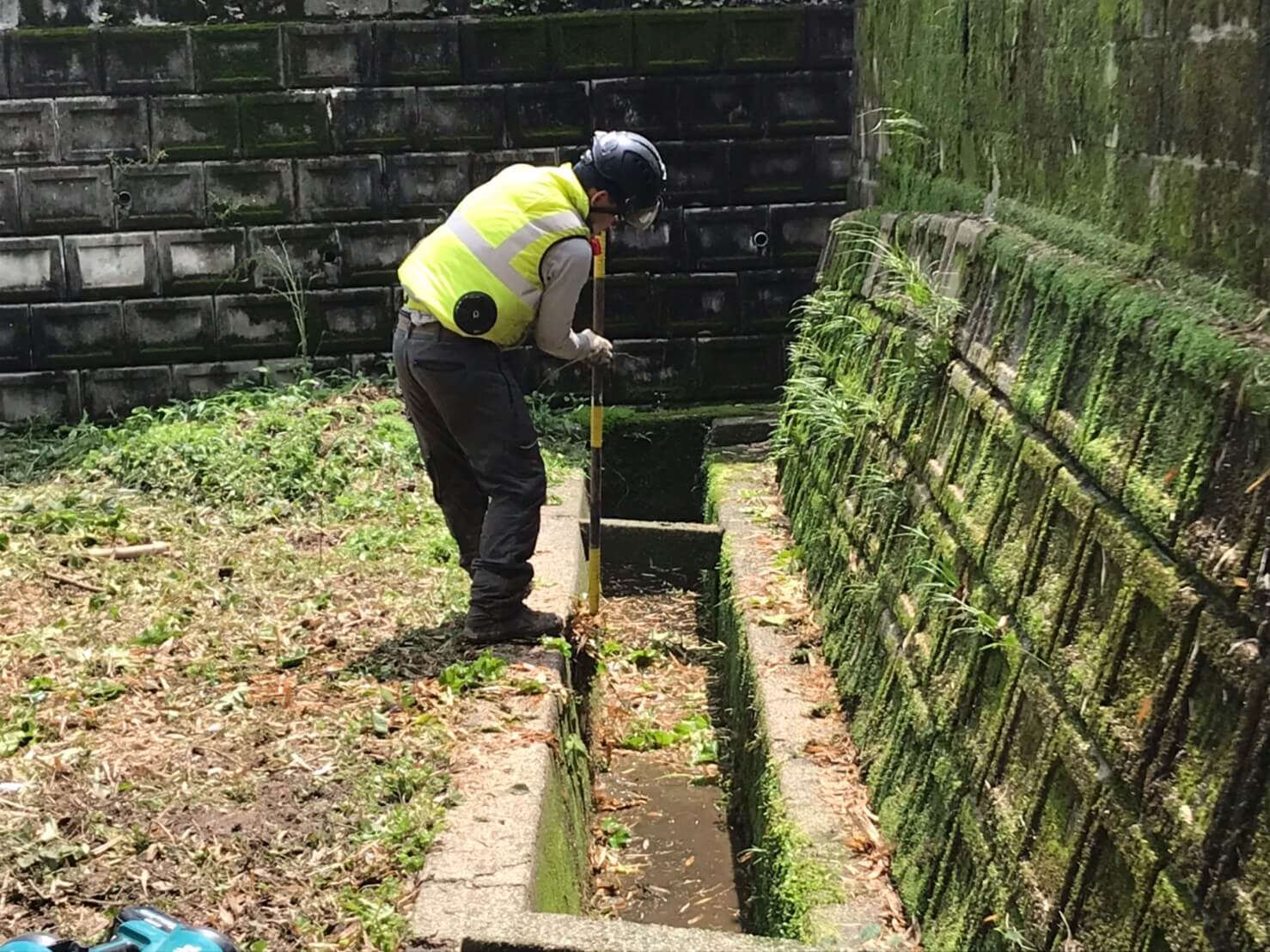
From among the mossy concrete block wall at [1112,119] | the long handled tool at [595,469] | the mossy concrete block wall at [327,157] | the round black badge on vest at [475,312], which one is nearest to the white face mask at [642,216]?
the round black badge on vest at [475,312]

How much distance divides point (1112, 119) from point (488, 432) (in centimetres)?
250

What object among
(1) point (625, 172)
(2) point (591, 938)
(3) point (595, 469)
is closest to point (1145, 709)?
(2) point (591, 938)

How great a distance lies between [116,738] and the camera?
4.36 metres

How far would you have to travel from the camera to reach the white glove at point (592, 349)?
531 cm

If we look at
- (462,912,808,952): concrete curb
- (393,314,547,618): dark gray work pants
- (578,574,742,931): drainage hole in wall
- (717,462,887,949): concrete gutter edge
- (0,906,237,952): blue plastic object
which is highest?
(393,314,547,618): dark gray work pants

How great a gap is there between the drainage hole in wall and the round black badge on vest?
1.92 m

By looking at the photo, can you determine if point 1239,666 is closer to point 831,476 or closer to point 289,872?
point 289,872

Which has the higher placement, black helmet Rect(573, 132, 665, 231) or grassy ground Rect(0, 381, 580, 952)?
black helmet Rect(573, 132, 665, 231)

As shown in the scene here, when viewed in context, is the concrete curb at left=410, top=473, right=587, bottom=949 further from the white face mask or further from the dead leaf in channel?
the white face mask

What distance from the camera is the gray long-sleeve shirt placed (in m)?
4.93

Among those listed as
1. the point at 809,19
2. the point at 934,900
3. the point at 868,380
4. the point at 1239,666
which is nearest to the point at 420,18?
the point at 809,19

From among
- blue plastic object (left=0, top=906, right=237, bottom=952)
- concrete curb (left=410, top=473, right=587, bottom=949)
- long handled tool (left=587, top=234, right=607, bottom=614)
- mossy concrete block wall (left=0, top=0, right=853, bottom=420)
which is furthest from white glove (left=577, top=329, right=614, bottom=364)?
mossy concrete block wall (left=0, top=0, right=853, bottom=420)

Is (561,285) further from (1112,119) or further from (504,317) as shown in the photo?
(1112,119)

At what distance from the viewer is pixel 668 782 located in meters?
5.82
